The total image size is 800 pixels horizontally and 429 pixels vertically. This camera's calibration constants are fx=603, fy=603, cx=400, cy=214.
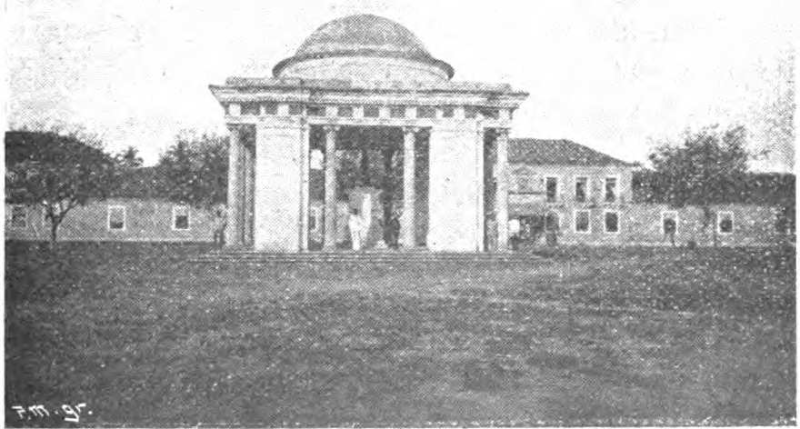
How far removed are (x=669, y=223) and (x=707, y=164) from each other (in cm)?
82

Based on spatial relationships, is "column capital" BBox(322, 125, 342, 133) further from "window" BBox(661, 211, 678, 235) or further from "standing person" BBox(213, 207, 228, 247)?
"window" BBox(661, 211, 678, 235)

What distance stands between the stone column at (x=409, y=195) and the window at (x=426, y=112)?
25 cm

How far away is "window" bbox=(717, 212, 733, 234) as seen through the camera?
5.92 meters

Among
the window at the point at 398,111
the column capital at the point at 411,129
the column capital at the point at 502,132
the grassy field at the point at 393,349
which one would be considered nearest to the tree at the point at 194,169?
the grassy field at the point at 393,349

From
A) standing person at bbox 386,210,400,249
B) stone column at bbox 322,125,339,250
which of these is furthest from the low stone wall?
standing person at bbox 386,210,400,249

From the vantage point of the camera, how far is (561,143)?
6742mm

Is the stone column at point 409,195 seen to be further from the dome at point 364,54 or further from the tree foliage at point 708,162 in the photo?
the tree foliage at point 708,162

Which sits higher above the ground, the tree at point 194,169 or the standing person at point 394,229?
the tree at point 194,169

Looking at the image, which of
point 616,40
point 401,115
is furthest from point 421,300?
point 401,115

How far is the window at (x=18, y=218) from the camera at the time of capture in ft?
17.1

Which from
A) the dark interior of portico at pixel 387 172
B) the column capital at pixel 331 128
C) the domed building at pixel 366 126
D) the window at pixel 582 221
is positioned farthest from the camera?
the dark interior of portico at pixel 387 172

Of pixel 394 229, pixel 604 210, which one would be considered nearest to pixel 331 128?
pixel 394 229

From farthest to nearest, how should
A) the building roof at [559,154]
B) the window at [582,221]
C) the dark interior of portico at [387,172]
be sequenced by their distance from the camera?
the dark interior of portico at [387,172], the window at [582,221], the building roof at [559,154]

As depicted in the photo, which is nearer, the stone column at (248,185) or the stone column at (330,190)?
the stone column at (330,190)
